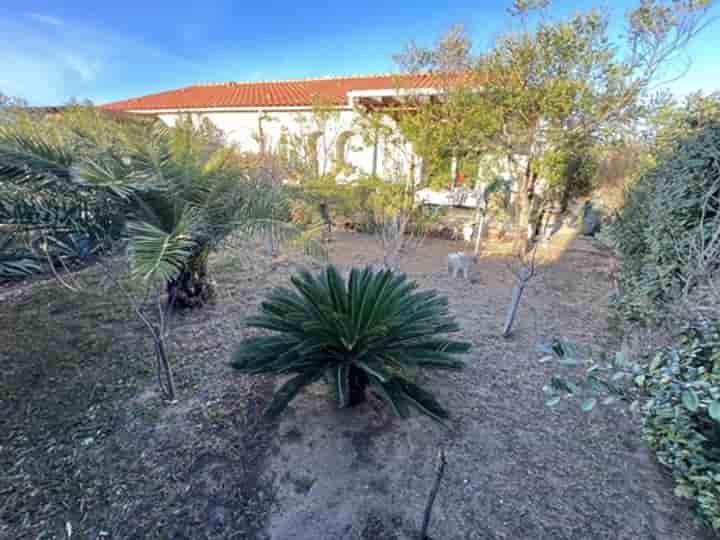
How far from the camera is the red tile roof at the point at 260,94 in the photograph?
11.8 m

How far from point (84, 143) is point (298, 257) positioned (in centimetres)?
498

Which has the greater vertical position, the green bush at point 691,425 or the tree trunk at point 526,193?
the tree trunk at point 526,193

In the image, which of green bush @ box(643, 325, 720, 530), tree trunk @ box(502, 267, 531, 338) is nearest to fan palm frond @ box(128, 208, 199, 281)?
green bush @ box(643, 325, 720, 530)

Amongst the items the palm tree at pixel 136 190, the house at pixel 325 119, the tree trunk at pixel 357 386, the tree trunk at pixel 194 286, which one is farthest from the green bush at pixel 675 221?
the tree trunk at pixel 194 286

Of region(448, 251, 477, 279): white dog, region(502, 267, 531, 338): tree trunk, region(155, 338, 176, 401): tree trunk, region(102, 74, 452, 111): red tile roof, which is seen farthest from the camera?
region(102, 74, 452, 111): red tile roof

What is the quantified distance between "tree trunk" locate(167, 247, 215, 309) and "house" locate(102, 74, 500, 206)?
3351 mm

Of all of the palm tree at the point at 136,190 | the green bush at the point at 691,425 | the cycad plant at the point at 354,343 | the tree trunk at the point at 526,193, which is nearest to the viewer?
the green bush at the point at 691,425

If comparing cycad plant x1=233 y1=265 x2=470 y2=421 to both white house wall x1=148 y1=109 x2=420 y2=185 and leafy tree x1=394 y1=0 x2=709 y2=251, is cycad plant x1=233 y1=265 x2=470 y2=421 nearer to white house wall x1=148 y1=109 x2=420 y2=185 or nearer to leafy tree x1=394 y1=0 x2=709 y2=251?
leafy tree x1=394 y1=0 x2=709 y2=251

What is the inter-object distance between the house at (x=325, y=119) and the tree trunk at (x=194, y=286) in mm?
3351

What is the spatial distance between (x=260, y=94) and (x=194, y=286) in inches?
502

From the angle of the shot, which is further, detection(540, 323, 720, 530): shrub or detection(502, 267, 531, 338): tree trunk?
detection(502, 267, 531, 338): tree trunk

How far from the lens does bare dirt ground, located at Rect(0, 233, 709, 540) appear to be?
177cm

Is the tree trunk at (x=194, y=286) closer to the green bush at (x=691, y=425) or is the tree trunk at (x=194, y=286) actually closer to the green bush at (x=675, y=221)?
the green bush at (x=691, y=425)

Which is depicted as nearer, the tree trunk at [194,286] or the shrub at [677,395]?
the shrub at [677,395]
